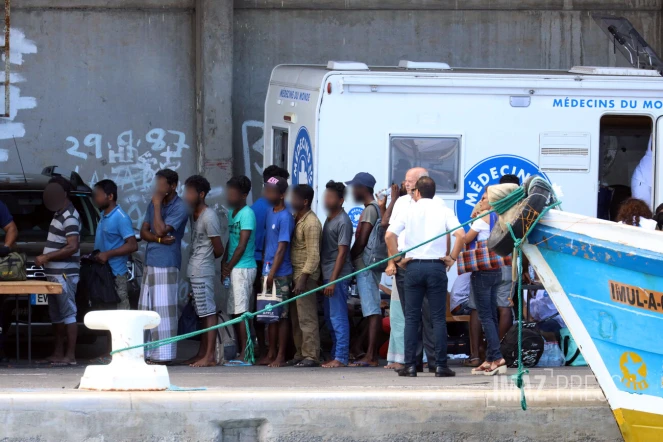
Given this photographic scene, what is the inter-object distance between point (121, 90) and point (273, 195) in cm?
430

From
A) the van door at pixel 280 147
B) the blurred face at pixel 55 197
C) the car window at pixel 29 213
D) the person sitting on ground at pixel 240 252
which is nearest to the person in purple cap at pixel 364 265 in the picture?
the person sitting on ground at pixel 240 252

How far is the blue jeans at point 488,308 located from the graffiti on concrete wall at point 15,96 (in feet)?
20.7

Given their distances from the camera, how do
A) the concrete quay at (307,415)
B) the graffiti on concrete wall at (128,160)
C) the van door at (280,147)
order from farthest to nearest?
1. the graffiti on concrete wall at (128,160)
2. the van door at (280,147)
3. the concrete quay at (307,415)

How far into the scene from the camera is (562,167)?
33.9 feet

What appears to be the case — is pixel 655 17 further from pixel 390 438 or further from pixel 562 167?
pixel 390 438

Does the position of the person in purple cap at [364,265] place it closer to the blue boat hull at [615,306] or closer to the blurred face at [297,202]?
the blurred face at [297,202]

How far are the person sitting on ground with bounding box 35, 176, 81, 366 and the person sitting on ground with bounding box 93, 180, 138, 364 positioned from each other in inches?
10.5

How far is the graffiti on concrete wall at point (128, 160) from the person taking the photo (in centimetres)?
1335

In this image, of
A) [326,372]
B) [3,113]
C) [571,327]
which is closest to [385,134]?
[326,372]

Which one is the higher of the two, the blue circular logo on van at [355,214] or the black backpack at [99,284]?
the blue circular logo on van at [355,214]

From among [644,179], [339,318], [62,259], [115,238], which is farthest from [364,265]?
[644,179]

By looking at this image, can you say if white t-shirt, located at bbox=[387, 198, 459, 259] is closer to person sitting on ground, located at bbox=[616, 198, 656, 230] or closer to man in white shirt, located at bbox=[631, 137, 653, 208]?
person sitting on ground, located at bbox=[616, 198, 656, 230]

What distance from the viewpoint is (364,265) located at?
988cm

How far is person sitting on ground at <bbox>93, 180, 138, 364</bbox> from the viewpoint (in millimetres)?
10008
